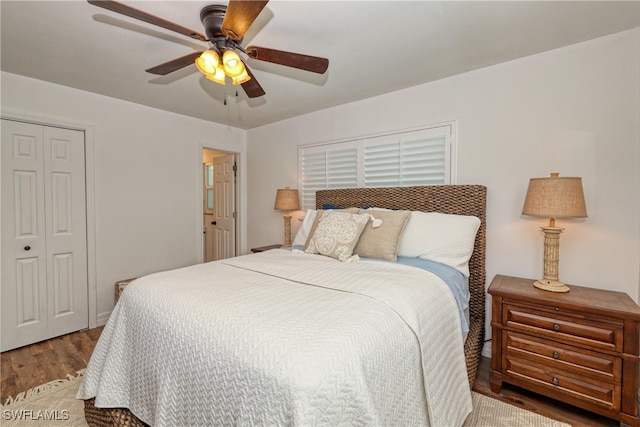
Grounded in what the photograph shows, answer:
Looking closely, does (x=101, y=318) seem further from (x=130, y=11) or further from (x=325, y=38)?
(x=325, y=38)

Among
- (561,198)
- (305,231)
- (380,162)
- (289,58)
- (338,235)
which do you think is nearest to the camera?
(289,58)

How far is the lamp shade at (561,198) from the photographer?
1.78 metres

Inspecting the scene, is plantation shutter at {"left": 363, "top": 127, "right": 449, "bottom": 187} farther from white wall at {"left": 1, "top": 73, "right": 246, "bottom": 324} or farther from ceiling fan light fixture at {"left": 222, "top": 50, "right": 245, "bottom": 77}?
white wall at {"left": 1, "top": 73, "right": 246, "bottom": 324}

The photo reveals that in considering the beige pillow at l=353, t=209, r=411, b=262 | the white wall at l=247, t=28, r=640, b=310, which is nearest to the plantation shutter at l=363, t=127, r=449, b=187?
the white wall at l=247, t=28, r=640, b=310

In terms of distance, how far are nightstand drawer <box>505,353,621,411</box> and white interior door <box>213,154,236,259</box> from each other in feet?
11.8

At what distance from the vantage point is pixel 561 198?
5.89 ft

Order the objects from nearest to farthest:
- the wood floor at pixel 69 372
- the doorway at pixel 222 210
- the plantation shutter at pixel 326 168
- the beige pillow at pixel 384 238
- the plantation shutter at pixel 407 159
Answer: the wood floor at pixel 69 372 < the beige pillow at pixel 384 238 < the plantation shutter at pixel 407 159 < the plantation shutter at pixel 326 168 < the doorway at pixel 222 210

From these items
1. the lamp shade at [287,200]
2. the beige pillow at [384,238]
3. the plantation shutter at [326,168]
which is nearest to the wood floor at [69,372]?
the beige pillow at [384,238]

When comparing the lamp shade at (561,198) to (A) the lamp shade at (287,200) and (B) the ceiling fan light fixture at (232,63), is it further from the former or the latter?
(A) the lamp shade at (287,200)

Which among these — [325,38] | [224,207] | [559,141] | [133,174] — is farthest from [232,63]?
[224,207]

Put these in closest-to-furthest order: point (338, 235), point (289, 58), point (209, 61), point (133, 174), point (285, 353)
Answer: point (285, 353)
point (209, 61)
point (289, 58)
point (338, 235)
point (133, 174)

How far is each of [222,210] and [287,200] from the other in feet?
5.31

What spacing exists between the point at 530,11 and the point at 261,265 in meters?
2.20

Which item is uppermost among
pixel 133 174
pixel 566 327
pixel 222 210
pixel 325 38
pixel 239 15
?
pixel 325 38
